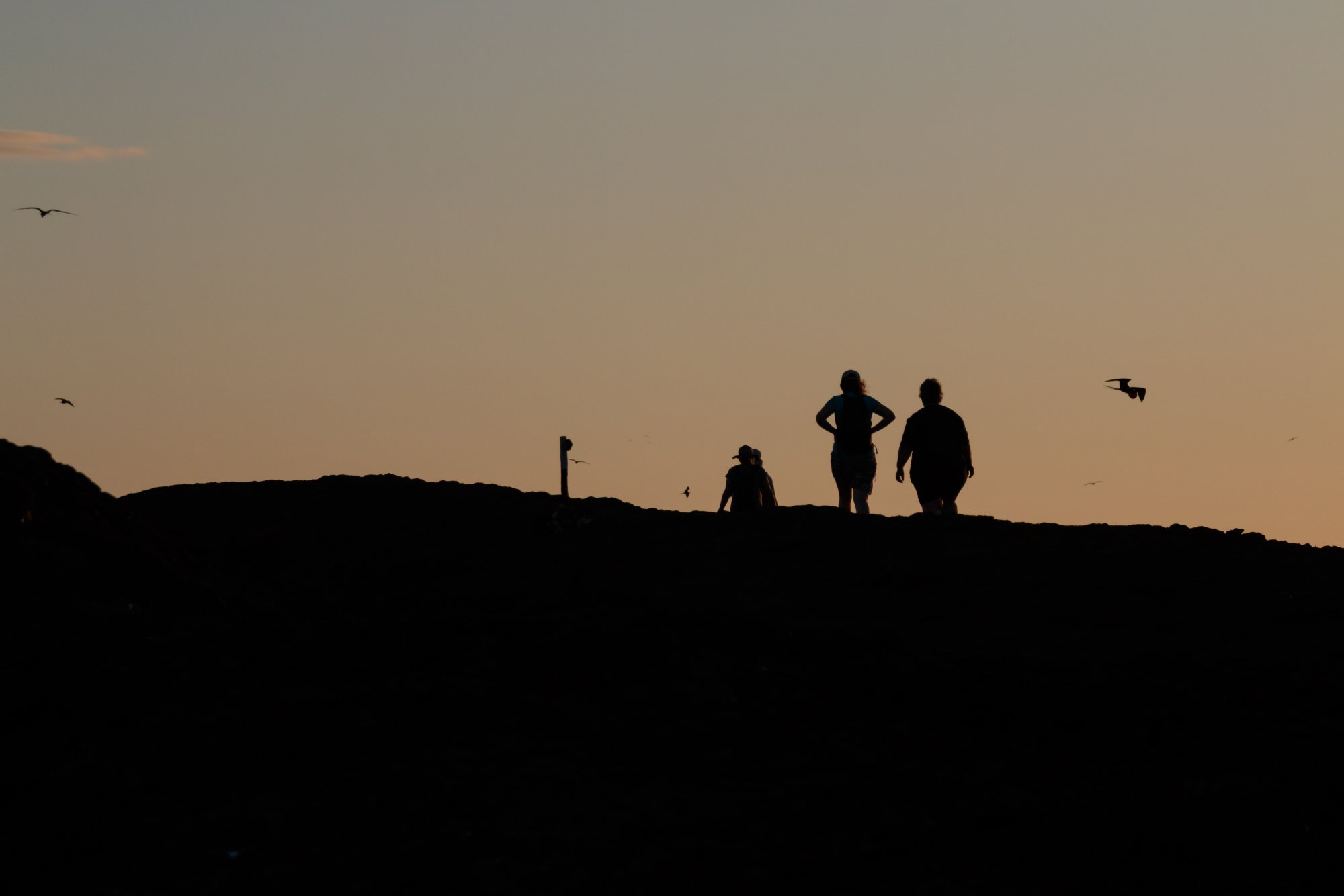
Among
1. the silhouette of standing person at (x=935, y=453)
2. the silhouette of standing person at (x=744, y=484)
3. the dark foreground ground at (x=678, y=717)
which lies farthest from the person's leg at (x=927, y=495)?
the silhouette of standing person at (x=744, y=484)

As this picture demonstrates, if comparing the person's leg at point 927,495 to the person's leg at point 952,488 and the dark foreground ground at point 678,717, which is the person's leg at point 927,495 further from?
the dark foreground ground at point 678,717

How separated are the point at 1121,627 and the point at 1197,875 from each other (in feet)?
16.2

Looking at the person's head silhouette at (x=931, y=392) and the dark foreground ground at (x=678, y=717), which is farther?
the person's head silhouette at (x=931, y=392)

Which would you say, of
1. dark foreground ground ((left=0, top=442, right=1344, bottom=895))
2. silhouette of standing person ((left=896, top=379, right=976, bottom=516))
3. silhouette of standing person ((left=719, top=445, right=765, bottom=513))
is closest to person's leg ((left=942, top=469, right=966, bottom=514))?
silhouette of standing person ((left=896, top=379, right=976, bottom=516))

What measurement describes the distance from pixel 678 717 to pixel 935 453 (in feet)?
24.1

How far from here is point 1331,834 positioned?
10758 mm

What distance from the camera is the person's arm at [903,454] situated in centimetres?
1870

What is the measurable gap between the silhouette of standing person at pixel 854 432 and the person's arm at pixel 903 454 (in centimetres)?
35

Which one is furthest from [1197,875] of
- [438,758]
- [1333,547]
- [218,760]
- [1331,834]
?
[1333,547]

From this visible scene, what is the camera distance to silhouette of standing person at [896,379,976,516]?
18.5 m

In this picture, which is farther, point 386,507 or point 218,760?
point 386,507

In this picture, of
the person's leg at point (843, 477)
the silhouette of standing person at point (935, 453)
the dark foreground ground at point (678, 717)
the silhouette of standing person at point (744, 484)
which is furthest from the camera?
the silhouette of standing person at point (744, 484)

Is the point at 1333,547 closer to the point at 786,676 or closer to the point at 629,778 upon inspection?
the point at 786,676

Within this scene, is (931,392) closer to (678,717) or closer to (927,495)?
(927,495)
